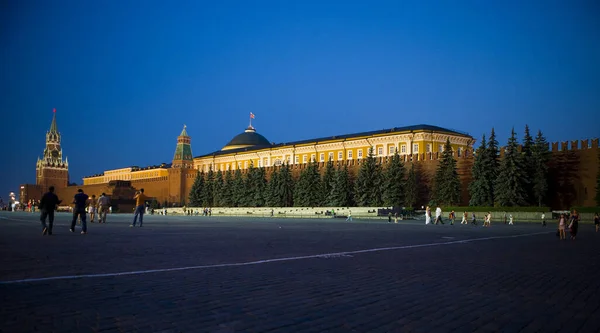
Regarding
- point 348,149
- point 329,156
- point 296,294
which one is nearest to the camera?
point 296,294

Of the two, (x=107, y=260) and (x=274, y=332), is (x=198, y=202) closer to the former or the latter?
(x=107, y=260)

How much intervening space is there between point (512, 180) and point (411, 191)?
31.3 ft

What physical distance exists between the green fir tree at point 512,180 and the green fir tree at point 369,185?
35.4 ft

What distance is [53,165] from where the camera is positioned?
122m

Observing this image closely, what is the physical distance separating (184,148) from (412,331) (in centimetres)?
9125

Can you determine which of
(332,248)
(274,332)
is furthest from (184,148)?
(274,332)

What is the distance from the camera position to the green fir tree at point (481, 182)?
38.2 meters

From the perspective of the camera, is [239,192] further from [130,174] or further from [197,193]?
[130,174]

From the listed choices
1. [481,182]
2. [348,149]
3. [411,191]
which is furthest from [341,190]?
[348,149]

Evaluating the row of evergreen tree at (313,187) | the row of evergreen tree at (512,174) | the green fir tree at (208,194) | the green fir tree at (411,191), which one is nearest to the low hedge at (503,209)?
the row of evergreen tree at (512,174)

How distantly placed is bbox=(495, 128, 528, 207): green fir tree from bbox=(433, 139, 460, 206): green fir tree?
373 centimetres

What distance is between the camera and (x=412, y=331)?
3.33 meters

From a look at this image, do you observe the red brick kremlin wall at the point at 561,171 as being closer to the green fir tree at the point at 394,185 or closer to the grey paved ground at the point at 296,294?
the green fir tree at the point at 394,185

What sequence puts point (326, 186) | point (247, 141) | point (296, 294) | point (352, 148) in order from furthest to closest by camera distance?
1. point (247, 141)
2. point (352, 148)
3. point (326, 186)
4. point (296, 294)
